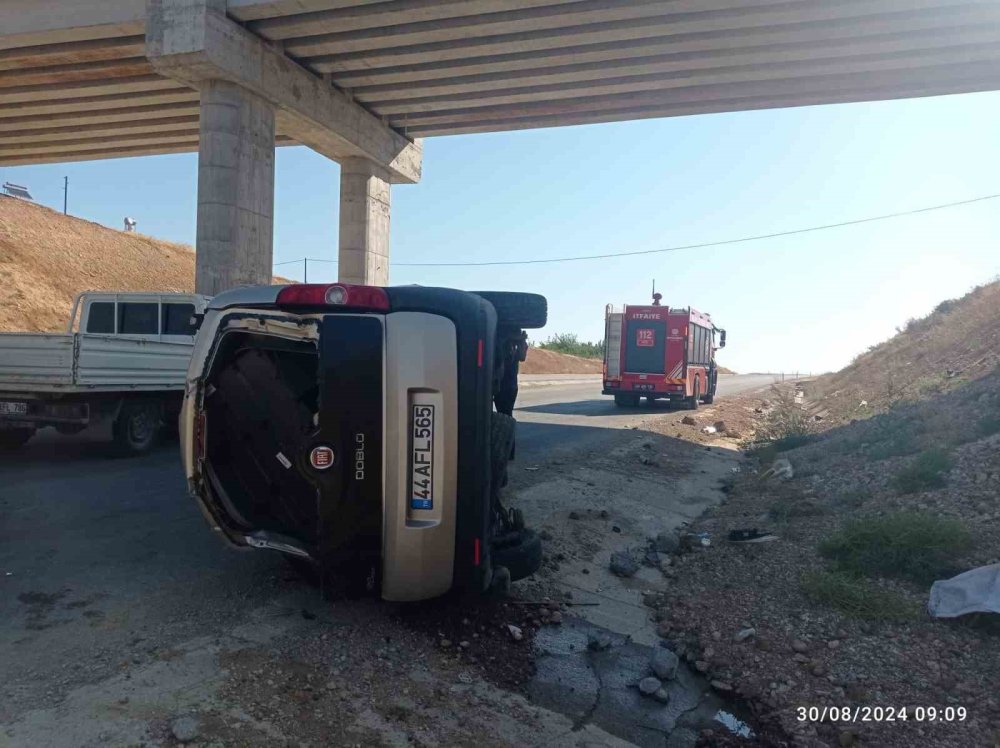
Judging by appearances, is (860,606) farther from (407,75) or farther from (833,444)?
(407,75)

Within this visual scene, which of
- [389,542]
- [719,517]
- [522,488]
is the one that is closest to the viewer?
[389,542]

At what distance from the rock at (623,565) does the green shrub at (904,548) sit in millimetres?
1459

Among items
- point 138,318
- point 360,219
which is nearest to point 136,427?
point 138,318

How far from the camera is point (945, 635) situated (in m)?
4.25

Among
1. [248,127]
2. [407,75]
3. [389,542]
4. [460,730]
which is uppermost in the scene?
[407,75]

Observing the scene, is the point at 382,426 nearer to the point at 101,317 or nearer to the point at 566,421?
the point at 101,317

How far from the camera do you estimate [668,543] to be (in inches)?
267

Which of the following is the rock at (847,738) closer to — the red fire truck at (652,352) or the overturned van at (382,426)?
the overturned van at (382,426)

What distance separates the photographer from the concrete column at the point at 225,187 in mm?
16312

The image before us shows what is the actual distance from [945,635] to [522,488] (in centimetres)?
506

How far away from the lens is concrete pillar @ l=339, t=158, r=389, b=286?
2180 centimetres

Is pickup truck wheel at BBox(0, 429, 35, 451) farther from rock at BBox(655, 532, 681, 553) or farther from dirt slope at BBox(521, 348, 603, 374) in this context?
dirt slope at BBox(521, 348, 603, 374)

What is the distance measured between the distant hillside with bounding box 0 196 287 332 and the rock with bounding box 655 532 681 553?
102ft

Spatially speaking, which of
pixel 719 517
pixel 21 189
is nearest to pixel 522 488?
pixel 719 517
